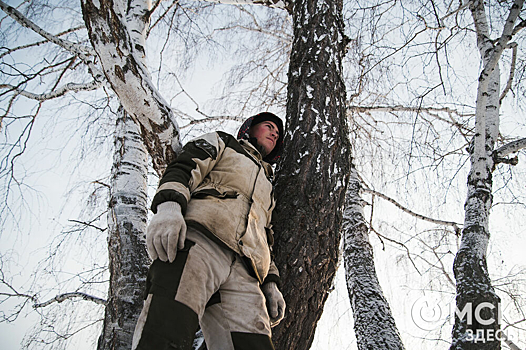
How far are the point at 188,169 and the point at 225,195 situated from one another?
0.21 metres

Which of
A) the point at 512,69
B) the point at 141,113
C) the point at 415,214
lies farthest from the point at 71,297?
the point at 512,69

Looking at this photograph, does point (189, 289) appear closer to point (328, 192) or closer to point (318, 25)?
point (328, 192)

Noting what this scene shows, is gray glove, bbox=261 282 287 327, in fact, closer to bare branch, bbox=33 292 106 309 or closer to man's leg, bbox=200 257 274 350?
man's leg, bbox=200 257 274 350

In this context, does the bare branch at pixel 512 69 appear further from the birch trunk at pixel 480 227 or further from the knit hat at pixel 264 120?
the knit hat at pixel 264 120

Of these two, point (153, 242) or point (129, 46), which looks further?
point (129, 46)

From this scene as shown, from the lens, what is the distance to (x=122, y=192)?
237 cm

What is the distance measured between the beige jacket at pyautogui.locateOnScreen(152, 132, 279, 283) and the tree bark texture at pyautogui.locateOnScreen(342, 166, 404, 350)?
5.07ft

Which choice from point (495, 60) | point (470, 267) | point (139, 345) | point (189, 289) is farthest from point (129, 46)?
point (495, 60)

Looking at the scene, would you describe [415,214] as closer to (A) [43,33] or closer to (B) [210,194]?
(B) [210,194]

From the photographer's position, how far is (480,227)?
2344mm

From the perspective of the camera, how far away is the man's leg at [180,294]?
1.23m

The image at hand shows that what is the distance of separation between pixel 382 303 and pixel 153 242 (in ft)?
7.73

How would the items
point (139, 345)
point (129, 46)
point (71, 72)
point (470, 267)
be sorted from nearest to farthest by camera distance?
point (139, 345)
point (129, 46)
point (470, 267)
point (71, 72)

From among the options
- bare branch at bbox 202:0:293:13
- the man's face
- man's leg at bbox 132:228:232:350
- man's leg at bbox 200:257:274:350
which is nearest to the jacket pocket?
man's leg at bbox 132:228:232:350
